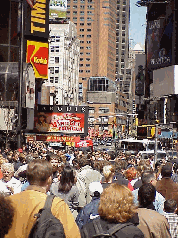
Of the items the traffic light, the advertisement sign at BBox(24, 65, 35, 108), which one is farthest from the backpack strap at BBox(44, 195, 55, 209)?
the advertisement sign at BBox(24, 65, 35, 108)

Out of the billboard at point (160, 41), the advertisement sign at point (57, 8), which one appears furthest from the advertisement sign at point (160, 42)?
the advertisement sign at point (57, 8)

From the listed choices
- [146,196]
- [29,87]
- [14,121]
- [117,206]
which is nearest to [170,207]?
[146,196]

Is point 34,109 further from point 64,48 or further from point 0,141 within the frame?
point 64,48

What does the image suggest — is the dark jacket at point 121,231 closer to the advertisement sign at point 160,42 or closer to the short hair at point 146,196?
the short hair at point 146,196

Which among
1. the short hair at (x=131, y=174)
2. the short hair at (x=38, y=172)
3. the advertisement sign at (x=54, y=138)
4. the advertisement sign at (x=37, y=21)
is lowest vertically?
the advertisement sign at (x=54, y=138)

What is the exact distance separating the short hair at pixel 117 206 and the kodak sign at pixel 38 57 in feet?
137

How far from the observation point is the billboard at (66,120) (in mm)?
39062

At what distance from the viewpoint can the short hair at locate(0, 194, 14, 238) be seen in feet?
14.8

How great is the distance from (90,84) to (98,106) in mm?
9283

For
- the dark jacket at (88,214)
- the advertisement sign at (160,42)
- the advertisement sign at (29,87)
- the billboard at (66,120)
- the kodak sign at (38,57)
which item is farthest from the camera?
the advertisement sign at (160,42)

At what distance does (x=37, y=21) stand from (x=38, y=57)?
10.1 feet

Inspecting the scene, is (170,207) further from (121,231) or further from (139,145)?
(139,145)

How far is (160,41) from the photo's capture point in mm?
84188

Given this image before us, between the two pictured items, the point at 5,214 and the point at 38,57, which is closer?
the point at 5,214
